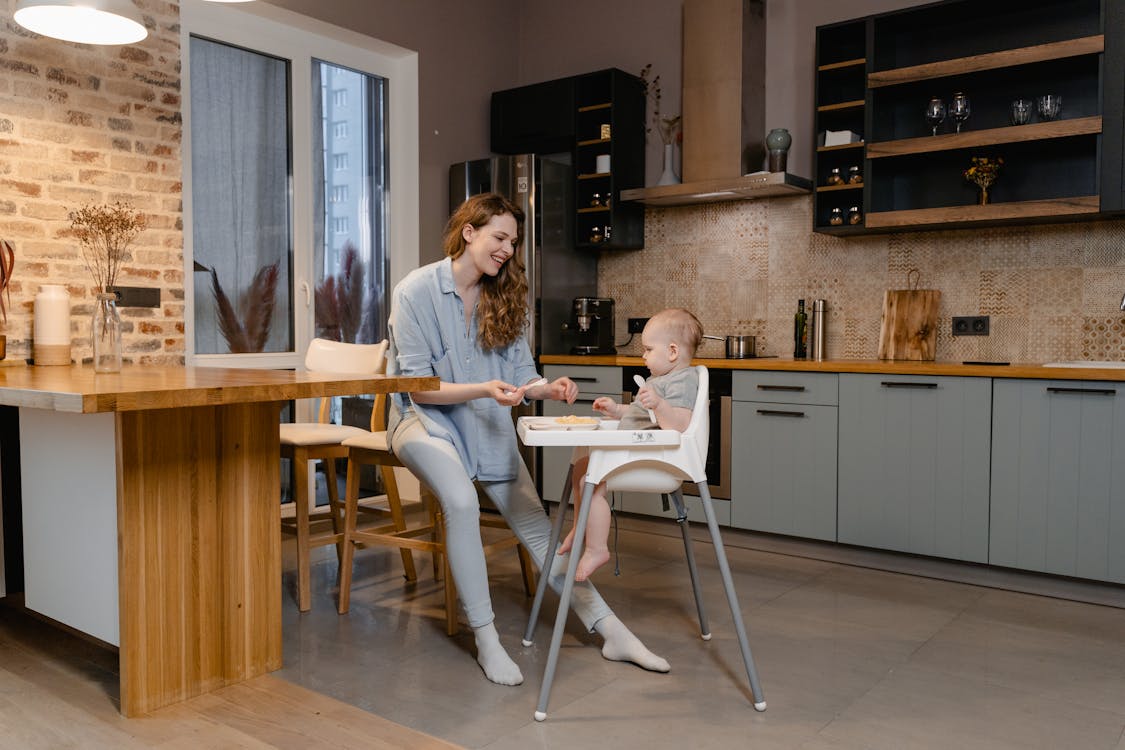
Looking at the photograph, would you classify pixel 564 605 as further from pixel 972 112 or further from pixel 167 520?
pixel 972 112

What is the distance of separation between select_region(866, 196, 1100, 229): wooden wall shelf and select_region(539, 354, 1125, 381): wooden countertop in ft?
1.93

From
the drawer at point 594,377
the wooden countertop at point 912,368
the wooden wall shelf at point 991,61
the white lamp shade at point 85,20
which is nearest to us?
the white lamp shade at point 85,20

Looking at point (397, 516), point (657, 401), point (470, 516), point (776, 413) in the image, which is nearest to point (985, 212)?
point (776, 413)

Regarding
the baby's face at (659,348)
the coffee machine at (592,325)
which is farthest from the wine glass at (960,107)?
the baby's face at (659,348)

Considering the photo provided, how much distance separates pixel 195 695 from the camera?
2.33 meters

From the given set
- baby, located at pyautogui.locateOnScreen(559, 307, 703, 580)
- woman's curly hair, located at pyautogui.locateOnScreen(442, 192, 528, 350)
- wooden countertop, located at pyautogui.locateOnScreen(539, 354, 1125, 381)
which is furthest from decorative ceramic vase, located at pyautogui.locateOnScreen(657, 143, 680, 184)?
baby, located at pyautogui.locateOnScreen(559, 307, 703, 580)

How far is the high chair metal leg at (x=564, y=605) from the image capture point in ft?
7.16

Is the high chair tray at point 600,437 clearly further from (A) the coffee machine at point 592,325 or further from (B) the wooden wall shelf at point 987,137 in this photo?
(A) the coffee machine at point 592,325

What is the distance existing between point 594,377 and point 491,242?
1.85 m

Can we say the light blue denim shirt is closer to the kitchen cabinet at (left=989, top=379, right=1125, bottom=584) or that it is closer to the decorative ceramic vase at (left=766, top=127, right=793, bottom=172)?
the kitchen cabinet at (left=989, top=379, right=1125, bottom=584)

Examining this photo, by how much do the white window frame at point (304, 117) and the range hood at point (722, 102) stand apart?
135 centimetres

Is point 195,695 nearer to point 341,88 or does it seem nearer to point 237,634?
point 237,634

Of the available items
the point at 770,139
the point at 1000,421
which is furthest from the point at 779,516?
the point at 770,139

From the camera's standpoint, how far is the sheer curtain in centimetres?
406
